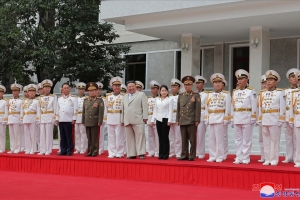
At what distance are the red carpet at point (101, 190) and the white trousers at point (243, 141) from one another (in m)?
1.14

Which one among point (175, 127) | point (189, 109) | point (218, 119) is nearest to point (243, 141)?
point (218, 119)

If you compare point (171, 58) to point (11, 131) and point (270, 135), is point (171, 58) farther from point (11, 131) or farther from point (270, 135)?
point (270, 135)

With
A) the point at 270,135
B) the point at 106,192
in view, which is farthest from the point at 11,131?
the point at 270,135

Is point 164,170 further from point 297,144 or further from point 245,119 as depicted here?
point 297,144

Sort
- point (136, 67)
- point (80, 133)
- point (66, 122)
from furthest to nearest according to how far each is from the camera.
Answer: point (136, 67), point (80, 133), point (66, 122)

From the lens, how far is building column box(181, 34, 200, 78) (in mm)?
17703

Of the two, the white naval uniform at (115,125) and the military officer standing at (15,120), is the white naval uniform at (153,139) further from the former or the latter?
the military officer standing at (15,120)

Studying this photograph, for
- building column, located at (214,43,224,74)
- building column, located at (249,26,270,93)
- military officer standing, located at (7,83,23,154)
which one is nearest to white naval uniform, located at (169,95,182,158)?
military officer standing, located at (7,83,23,154)

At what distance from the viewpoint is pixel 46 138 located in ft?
39.9

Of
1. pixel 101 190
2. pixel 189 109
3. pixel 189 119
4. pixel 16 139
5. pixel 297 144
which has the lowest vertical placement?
pixel 101 190

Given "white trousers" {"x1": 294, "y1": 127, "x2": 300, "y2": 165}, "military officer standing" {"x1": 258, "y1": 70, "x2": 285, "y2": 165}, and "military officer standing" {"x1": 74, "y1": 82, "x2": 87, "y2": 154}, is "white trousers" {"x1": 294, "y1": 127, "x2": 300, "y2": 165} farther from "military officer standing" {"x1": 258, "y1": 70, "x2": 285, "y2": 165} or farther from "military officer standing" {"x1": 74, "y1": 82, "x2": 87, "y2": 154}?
"military officer standing" {"x1": 74, "y1": 82, "x2": 87, "y2": 154}

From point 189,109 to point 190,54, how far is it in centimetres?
795

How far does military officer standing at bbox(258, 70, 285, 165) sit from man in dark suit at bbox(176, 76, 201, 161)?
133cm
